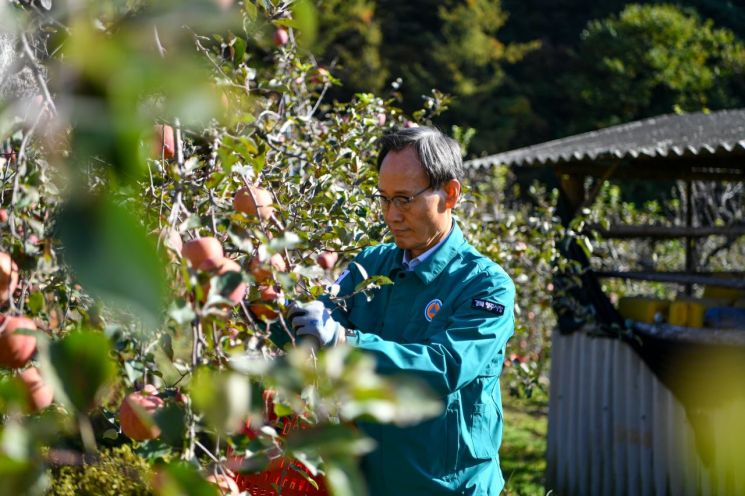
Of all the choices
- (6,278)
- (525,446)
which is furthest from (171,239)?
(525,446)

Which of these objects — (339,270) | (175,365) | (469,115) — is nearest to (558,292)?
(339,270)

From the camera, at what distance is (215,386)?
2.41 feet

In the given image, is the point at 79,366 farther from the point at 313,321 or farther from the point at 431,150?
the point at 431,150

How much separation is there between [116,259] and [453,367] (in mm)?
1259

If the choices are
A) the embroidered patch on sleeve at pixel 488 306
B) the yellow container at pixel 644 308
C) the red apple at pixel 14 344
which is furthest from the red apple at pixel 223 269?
the yellow container at pixel 644 308

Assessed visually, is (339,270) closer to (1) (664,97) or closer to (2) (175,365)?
(2) (175,365)

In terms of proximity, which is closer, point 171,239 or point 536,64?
point 171,239

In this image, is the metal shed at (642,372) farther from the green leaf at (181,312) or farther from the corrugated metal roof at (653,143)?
the green leaf at (181,312)

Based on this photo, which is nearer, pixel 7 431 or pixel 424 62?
pixel 7 431

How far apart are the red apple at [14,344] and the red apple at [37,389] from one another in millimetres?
28

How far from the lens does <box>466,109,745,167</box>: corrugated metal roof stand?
14.8 ft

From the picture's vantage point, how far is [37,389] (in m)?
1.06

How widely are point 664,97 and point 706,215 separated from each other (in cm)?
996

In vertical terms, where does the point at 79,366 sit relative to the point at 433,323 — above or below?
above
